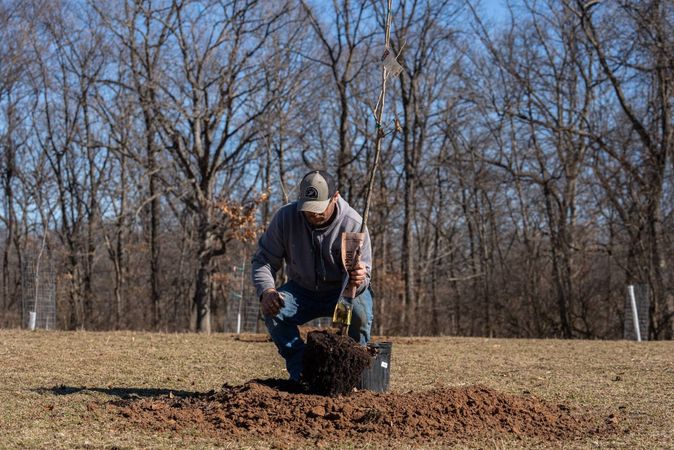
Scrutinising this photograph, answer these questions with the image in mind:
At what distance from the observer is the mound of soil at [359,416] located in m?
4.49

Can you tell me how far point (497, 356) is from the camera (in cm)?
973

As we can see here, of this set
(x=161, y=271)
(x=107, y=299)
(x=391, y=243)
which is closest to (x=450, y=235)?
(x=391, y=243)

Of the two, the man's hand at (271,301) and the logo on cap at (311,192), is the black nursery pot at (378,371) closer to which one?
the man's hand at (271,301)

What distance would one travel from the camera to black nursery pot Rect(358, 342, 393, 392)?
5.61 m

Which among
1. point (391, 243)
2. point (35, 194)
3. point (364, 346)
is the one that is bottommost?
point (364, 346)

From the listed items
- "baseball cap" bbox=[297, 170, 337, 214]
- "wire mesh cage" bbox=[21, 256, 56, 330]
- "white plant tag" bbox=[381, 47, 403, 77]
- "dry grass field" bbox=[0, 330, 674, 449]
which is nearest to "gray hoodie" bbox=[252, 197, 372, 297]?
"baseball cap" bbox=[297, 170, 337, 214]

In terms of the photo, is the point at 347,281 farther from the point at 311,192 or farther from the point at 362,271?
the point at 311,192

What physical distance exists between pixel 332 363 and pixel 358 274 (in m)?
0.64

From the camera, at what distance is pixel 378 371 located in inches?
224

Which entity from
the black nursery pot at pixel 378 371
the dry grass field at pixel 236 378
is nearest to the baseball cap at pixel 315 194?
the black nursery pot at pixel 378 371

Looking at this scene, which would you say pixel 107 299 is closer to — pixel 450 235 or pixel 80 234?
pixel 80 234

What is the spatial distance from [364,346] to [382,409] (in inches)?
26.3

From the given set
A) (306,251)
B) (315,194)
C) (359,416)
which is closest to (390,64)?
(315,194)

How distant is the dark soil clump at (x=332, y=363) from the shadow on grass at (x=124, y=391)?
106 centimetres
